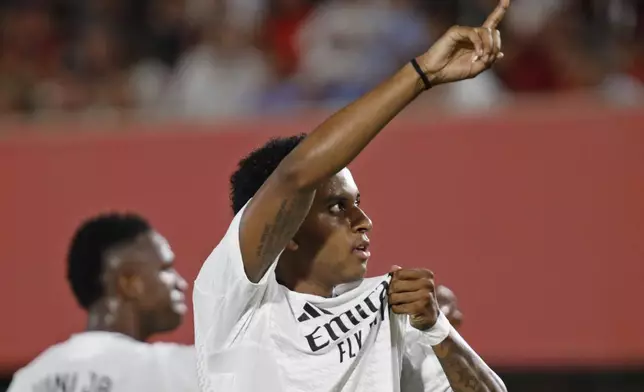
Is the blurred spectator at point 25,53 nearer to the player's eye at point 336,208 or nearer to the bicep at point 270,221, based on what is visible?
the player's eye at point 336,208

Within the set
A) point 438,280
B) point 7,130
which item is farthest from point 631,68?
point 7,130

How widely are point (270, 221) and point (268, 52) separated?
12.5ft

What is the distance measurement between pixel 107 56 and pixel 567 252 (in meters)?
2.54

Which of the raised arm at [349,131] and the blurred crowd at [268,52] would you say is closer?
the raised arm at [349,131]

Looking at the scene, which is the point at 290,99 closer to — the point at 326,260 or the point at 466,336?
the point at 466,336

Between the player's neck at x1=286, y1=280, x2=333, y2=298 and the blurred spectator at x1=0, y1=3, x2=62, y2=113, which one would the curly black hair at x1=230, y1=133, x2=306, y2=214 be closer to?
the player's neck at x1=286, y1=280, x2=333, y2=298

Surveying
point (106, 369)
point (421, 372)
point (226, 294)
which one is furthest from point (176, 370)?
point (226, 294)

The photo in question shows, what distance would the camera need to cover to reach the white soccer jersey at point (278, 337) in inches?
97.5

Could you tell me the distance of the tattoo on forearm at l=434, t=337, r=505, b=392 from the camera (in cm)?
268

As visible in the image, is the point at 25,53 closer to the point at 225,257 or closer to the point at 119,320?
the point at 119,320

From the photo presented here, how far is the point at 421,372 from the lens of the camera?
112 inches

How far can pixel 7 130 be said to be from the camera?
591 centimetres

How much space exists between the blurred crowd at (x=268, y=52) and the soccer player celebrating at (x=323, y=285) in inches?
108

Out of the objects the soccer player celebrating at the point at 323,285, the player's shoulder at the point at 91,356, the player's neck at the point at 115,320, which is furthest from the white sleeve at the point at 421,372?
the player's neck at the point at 115,320
